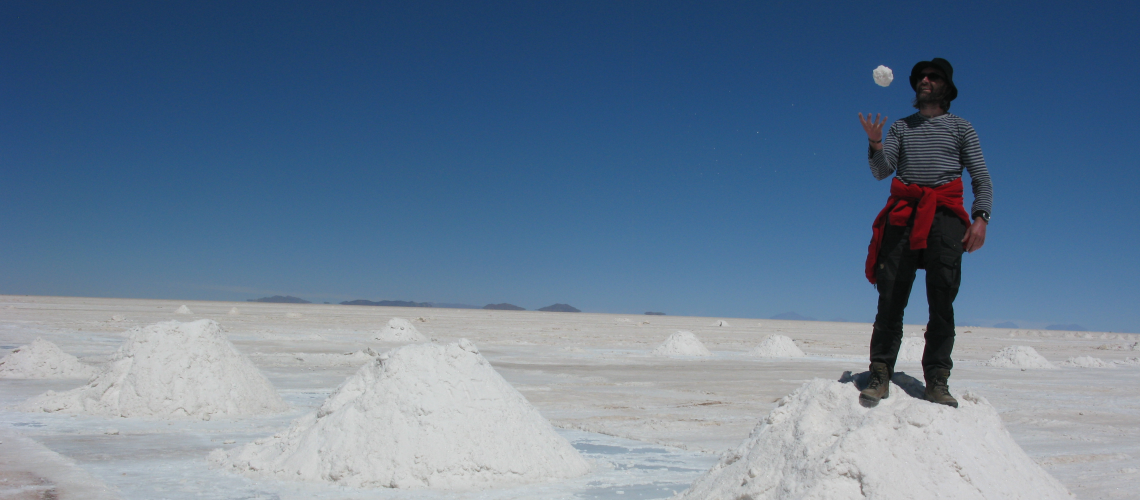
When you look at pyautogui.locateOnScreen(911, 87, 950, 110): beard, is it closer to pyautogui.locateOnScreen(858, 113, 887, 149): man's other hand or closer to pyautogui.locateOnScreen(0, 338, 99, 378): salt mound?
pyautogui.locateOnScreen(858, 113, 887, 149): man's other hand

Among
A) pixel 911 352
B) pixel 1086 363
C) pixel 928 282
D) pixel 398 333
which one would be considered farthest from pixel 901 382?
pixel 398 333

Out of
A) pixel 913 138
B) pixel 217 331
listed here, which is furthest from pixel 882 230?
pixel 217 331

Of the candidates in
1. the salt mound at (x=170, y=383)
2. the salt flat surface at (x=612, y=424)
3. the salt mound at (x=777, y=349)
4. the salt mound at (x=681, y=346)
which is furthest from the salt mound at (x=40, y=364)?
the salt mound at (x=777, y=349)

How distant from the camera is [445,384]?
504 centimetres

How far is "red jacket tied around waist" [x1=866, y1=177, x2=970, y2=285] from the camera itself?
115 inches

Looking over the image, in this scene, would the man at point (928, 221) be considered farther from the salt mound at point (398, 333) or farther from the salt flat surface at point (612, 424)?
the salt mound at point (398, 333)

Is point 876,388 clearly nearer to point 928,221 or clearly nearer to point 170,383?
point 928,221

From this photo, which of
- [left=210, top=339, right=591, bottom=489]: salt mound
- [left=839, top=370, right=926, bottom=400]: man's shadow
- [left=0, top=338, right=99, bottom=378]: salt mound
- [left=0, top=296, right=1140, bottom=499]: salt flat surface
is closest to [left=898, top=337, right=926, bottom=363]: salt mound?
[left=0, top=296, right=1140, bottom=499]: salt flat surface

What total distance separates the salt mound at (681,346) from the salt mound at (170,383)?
476 inches

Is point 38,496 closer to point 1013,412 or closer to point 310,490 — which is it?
point 310,490

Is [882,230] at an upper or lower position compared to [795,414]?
upper

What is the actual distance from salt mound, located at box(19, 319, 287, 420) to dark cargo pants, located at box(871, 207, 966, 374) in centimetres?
601

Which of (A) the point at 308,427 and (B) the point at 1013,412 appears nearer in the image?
(A) the point at 308,427

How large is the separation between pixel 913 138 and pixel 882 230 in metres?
0.40
